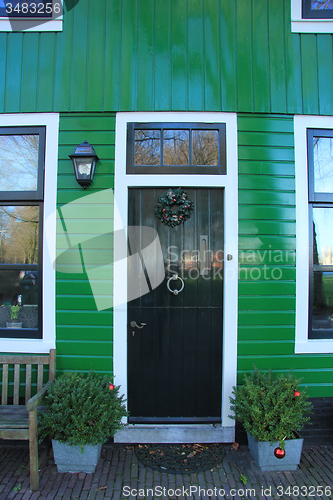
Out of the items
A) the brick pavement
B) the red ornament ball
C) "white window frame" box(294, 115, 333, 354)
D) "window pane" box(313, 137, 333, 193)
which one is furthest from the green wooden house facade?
the red ornament ball

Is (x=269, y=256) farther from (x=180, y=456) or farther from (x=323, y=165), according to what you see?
(x=180, y=456)

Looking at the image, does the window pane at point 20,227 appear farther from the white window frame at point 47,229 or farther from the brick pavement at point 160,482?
the brick pavement at point 160,482

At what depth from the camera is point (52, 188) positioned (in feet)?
8.20

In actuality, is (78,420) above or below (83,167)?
below

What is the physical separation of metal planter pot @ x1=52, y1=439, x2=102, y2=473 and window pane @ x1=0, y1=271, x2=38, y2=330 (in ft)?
3.40

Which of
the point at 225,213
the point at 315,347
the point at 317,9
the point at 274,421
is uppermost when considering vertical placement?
the point at 317,9

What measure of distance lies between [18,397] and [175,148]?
267 centimetres

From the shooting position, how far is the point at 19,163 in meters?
2.59

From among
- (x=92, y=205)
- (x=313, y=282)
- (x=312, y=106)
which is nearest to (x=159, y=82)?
(x=92, y=205)

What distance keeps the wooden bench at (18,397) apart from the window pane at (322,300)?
2.45 meters

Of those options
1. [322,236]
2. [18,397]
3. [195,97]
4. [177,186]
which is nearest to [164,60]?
[195,97]

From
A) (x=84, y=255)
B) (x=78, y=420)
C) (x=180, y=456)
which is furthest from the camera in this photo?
(x=84, y=255)

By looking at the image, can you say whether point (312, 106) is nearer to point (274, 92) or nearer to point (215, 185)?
point (274, 92)

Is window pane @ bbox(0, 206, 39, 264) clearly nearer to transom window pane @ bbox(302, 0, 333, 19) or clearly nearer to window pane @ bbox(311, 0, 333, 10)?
transom window pane @ bbox(302, 0, 333, 19)
